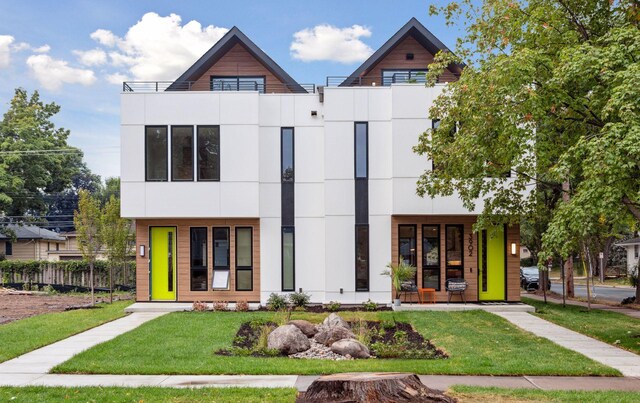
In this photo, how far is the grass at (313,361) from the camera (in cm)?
934

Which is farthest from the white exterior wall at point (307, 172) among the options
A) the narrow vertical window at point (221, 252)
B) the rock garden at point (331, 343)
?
the rock garden at point (331, 343)

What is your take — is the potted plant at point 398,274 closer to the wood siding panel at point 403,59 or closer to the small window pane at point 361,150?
the small window pane at point 361,150

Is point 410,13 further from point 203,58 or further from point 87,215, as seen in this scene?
point 87,215

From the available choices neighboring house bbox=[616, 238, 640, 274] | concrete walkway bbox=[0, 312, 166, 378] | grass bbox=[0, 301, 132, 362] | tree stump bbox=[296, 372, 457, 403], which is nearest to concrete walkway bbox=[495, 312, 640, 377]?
tree stump bbox=[296, 372, 457, 403]

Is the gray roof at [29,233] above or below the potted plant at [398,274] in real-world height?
above

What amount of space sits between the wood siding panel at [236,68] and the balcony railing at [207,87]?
0.14 ft

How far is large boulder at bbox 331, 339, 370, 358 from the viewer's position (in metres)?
10.7

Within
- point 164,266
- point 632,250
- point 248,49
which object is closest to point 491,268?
point 164,266

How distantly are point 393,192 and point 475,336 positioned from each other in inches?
248

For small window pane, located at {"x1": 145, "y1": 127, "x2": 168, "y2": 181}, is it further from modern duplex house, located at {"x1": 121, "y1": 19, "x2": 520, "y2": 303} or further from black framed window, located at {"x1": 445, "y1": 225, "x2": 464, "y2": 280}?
black framed window, located at {"x1": 445, "y1": 225, "x2": 464, "y2": 280}

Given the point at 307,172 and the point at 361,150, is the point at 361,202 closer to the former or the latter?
the point at 361,150

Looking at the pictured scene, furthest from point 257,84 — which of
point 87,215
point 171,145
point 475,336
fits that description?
point 475,336

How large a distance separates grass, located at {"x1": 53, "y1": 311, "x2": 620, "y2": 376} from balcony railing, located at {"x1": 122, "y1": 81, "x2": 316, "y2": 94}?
26.5 feet

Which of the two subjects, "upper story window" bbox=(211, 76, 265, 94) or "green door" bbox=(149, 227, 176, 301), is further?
"upper story window" bbox=(211, 76, 265, 94)
